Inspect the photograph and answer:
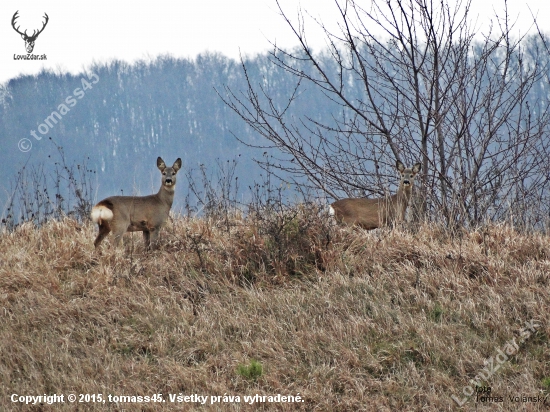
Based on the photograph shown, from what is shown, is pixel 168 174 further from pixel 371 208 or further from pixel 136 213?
pixel 371 208

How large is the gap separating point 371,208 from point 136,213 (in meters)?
3.16

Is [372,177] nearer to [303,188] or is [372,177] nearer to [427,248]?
[303,188]

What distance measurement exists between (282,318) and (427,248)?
192 cm

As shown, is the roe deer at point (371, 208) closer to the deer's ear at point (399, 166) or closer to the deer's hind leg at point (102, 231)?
the deer's ear at point (399, 166)

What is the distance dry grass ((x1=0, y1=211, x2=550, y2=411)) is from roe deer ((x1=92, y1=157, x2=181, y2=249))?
10.7 inches

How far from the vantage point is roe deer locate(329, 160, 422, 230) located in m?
9.90

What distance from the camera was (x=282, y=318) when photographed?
6.68 m

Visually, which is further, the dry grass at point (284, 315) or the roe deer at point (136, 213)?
the roe deer at point (136, 213)

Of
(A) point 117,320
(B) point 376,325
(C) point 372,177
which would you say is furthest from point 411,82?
(A) point 117,320

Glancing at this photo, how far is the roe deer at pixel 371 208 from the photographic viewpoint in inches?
390

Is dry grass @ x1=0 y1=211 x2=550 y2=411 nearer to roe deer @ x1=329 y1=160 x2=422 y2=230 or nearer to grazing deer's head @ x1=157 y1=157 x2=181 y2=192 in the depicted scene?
grazing deer's head @ x1=157 y1=157 x2=181 y2=192

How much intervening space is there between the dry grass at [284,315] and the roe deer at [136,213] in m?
0.27

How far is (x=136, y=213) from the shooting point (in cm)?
914

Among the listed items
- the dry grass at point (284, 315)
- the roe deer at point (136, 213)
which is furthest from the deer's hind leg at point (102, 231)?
the dry grass at point (284, 315)
